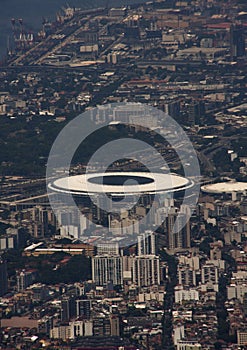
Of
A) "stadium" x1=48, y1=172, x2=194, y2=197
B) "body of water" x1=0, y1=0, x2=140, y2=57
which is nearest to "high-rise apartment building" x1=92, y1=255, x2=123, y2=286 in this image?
"stadium" x1=48, y1=172, x2=194, y2=197

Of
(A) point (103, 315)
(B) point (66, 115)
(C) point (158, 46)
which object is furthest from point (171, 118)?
(A) point (103, 315)

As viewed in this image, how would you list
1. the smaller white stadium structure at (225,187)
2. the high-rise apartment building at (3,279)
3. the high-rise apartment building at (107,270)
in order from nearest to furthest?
1. the high-rise apartment building at (3,279)
2. the high-rise apartment building at (107,270)
3. the smaller white stadium structure at (225,187)

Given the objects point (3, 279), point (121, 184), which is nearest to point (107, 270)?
point (3, 279)

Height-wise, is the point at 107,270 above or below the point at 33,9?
below

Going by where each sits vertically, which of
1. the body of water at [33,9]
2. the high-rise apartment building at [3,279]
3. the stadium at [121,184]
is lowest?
the stadium at [121,184]

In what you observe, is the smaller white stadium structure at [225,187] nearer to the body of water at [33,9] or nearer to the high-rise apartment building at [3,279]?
the high-rise apartment building at [3,279]

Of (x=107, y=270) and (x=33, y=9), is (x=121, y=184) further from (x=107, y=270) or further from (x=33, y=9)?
(x=33, y=9)

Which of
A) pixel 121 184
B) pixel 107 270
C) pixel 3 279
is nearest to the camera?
pixel 3 279

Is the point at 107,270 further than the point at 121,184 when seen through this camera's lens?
No

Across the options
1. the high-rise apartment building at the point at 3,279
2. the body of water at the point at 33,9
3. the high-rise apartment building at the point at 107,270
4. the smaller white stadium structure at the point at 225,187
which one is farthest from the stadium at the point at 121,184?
the body of water at the point at 33,9
